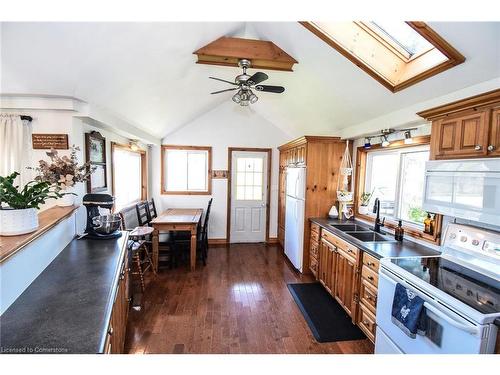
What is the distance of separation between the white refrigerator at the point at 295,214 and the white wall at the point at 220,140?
1.03 metres

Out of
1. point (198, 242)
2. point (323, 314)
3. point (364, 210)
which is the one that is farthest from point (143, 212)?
point (364, 210)

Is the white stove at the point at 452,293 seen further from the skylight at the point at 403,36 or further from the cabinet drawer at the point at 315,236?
the skylight at the point at 403,36

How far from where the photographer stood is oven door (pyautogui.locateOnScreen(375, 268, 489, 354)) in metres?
1.18

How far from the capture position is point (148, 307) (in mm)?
2676

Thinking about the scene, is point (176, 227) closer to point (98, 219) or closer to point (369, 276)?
point (98, 219)

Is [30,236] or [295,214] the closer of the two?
[30,236]

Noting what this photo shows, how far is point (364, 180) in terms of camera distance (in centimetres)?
350

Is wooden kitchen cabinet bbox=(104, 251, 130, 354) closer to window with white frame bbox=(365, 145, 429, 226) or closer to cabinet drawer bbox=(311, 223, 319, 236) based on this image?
cabinet drawer bbox=(311, 223, 319, 236)

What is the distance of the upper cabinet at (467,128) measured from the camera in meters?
1.51

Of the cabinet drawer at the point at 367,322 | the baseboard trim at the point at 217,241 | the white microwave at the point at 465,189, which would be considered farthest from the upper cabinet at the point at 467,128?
the baseboard trim at the point at 217,241

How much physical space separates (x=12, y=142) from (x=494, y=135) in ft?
12.1
